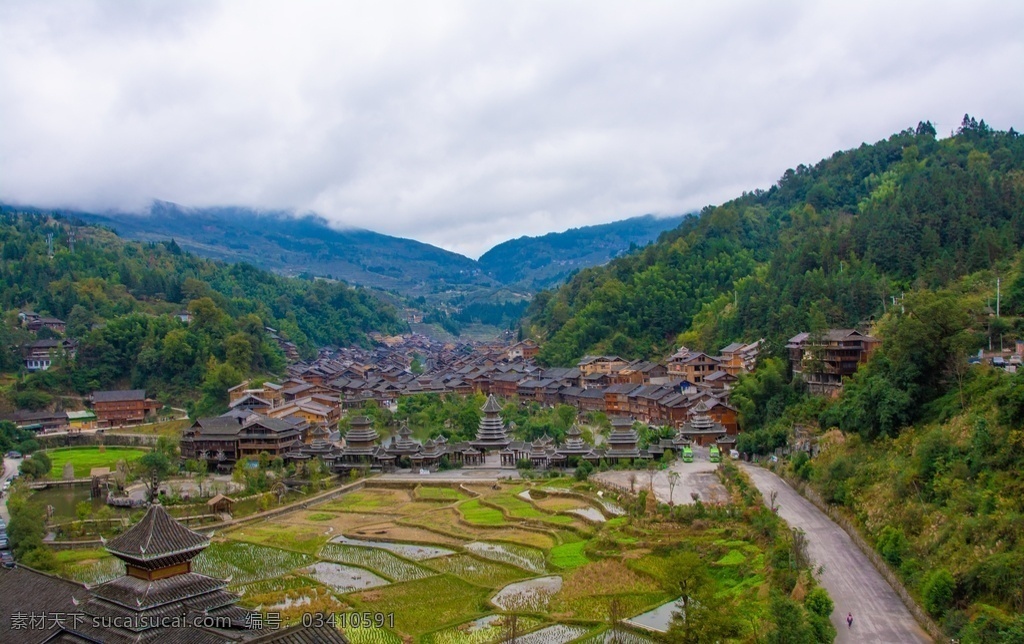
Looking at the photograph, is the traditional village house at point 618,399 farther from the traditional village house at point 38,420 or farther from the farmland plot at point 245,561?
the traditional village house at point 38,420

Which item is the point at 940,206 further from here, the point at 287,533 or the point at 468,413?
the point at 287,533

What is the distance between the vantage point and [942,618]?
1975 centimetres

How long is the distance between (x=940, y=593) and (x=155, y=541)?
1801 centimetres

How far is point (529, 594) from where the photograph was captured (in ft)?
87.5

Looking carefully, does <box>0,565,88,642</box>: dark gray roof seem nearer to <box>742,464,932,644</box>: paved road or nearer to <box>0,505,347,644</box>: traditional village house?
<box>0,505,347,644</box>: traditional village house

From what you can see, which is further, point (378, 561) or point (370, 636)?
point (378, 561)

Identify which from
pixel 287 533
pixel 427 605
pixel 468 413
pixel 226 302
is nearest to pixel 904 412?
pixel 427 605

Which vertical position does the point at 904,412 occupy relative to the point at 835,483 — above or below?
above

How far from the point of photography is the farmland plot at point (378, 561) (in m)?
29.5

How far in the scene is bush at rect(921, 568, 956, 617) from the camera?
2000 centimetres

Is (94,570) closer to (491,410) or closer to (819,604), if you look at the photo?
(819,604)

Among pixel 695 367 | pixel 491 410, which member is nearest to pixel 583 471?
pixel 491 410

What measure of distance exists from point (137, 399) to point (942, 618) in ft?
202

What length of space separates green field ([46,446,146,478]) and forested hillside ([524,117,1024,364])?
40.2 metres
